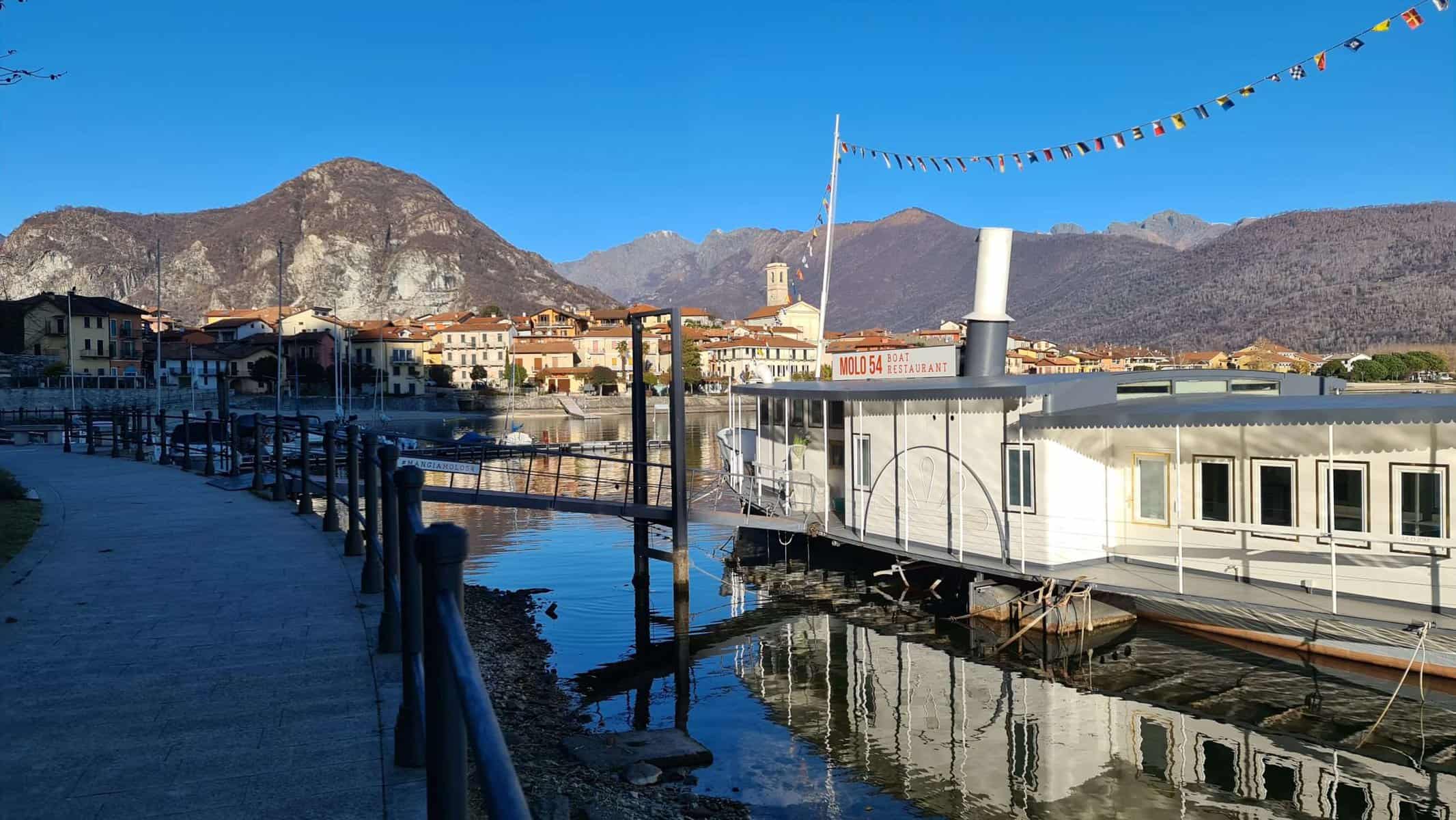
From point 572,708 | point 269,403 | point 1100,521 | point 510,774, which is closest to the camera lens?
point 510,774

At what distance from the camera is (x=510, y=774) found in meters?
1.83

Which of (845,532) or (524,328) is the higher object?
(524,328)

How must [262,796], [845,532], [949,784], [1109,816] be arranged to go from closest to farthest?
[262,796], [1109,816], [949,784], [845,532]

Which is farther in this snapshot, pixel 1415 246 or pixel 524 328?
pixel 1415 246

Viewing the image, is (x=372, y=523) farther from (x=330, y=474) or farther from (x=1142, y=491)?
(x=1142, y=491)

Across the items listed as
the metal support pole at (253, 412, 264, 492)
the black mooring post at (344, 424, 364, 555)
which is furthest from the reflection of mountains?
the metal support pole at (253, 412, 264, 492)

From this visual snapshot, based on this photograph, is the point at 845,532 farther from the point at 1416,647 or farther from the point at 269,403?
the point at 269,403

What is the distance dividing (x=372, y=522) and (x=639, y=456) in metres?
11.0

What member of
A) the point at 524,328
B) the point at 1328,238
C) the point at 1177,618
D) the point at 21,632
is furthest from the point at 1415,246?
the point at 21,632

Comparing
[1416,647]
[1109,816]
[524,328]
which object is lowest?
[1109,816]

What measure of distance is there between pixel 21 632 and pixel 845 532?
1385 centimetres

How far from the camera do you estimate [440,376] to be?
12544 centimetres

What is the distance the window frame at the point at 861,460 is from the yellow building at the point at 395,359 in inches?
4227

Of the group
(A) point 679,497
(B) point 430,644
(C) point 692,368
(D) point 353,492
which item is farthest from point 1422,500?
(C) point 692,368
